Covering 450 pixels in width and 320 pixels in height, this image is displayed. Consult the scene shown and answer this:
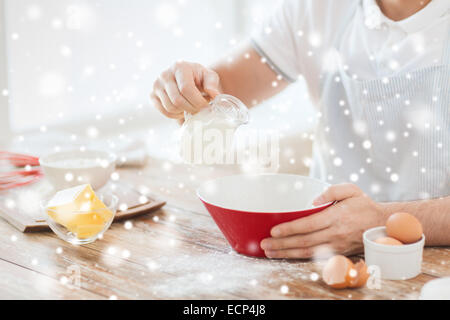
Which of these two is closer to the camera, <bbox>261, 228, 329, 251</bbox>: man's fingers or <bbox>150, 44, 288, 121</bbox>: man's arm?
<bbox>261, 228, 329, 251</bbox>: man's fingers

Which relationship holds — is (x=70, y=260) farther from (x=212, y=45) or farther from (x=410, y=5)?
(x=212, y=45)

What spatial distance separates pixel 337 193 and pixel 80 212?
1.54 feet

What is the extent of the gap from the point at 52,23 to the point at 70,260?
1695 mm

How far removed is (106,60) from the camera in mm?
2707

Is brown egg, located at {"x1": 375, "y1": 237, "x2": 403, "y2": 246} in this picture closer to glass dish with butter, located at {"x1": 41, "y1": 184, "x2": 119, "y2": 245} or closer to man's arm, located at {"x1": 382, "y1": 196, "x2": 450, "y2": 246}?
man's arm, located at {"x1": 382, "y1": 196, "x2": 450, "y2": 246}

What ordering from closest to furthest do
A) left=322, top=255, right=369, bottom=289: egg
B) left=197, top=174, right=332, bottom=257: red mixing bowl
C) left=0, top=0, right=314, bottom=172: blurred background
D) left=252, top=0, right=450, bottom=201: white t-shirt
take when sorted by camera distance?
left=322, top=255, right=369, bottom=289: egg < left=197, top=174, right=332, bottom=257: red mixing bowl < left=252, top=0, right=450, bottom=201: white t-shirt < left=0, top=0, right=314, bottom=172: blurred background

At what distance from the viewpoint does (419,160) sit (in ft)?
4.35

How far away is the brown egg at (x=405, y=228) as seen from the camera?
2.72 ft

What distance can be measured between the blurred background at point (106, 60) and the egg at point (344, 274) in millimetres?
1216

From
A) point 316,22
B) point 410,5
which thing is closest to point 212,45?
point 316,22

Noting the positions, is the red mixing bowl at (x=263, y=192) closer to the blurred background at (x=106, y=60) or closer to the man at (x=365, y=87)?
the man at (x=365, y=87)

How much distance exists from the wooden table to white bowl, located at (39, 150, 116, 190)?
0.60 feet

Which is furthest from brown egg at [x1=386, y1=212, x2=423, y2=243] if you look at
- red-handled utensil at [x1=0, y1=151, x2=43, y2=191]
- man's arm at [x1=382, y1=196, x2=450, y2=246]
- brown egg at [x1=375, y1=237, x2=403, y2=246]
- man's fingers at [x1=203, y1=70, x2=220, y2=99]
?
red-handled utensil at [x1=0, y1=151, x2=43, y2=191]

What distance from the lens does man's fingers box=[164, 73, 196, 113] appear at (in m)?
1.13
